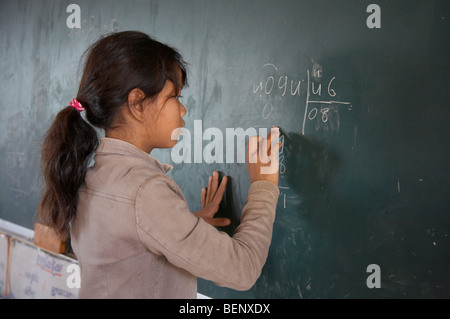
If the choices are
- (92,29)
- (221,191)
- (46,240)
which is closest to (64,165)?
(221,191)

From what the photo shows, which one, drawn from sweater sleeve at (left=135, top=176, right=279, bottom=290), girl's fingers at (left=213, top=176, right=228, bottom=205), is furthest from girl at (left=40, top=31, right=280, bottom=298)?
girl's fingers at (left=213, top=176, right=228, bottom=205)

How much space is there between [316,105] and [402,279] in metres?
0.56

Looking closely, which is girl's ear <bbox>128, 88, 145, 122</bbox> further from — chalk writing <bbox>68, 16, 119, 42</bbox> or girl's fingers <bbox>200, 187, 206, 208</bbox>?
chalk writing <bbox>68, 16, 119, 42</bbox>

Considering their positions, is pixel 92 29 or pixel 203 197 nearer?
pixel 203 197

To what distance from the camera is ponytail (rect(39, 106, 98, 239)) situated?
0.77m

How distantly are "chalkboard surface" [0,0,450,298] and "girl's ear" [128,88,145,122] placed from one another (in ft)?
1.70

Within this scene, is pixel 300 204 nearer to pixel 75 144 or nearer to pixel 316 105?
pixel 316 105

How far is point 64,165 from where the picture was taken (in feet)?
2.55

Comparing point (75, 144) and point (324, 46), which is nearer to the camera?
point (75, 144)

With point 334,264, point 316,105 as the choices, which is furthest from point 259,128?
point 334,264

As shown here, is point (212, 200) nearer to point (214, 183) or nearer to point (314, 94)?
point (214, 183)

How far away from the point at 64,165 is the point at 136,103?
0.22m
